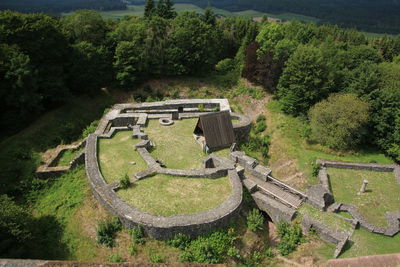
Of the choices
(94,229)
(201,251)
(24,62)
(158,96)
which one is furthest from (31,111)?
(201,251)

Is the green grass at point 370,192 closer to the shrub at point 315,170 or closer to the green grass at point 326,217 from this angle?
the shrub at point 315,170

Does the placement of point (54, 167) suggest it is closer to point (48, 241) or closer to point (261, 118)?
point (48, 241)

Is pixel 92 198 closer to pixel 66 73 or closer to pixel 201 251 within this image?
pixel 201 251

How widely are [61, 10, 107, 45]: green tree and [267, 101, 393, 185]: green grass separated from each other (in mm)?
23526

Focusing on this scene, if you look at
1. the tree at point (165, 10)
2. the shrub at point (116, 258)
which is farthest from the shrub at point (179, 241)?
the tree at point (165, 10)

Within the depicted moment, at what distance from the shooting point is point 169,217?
13523 millimetres

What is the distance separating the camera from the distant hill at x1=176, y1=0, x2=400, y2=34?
328ft

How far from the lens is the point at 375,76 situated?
76.8 ft

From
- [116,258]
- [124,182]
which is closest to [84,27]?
[124,182]

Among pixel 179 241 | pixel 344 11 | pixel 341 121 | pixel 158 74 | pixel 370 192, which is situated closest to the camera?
pixel 179 241

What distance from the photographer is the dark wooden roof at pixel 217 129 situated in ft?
65.7

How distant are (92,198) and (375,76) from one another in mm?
26236

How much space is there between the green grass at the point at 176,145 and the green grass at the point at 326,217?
7557mm

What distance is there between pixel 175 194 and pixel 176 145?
6.31m
